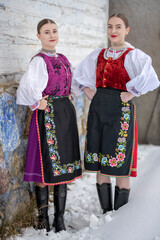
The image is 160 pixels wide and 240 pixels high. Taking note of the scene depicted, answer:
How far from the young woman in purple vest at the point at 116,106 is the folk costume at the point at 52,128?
0.20m

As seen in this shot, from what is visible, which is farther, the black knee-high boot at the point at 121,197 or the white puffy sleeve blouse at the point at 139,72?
the black knee-high boot at the point at 121,197

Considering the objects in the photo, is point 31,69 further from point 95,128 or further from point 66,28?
point 66,28

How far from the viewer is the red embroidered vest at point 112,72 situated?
8.27 feet

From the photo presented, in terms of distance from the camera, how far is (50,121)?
257cm

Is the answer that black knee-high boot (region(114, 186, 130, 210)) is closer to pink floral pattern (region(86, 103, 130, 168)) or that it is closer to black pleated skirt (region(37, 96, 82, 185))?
pink floral pattern (region(86, 103, 130, 168))

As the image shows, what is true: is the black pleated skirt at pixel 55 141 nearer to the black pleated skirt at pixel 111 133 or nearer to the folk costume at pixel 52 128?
the folk costume at pixel 52 128

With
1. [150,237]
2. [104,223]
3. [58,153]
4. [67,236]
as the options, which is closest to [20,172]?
[58,153]

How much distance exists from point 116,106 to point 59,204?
984mm

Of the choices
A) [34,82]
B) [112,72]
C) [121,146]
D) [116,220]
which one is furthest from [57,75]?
[116,220]

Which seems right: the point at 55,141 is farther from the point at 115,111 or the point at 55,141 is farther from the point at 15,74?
the point at 15,74

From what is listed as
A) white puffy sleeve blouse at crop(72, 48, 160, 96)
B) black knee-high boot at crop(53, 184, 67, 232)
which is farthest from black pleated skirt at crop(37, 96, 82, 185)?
white puffy sleeve blouse at crop(72, 48, 160, 96)

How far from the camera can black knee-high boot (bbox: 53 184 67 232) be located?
2701 millimetres

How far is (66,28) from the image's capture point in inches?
138

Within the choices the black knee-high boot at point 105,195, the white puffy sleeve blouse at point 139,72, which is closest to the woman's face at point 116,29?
the white puffy sleeve blouse at point 139,72
